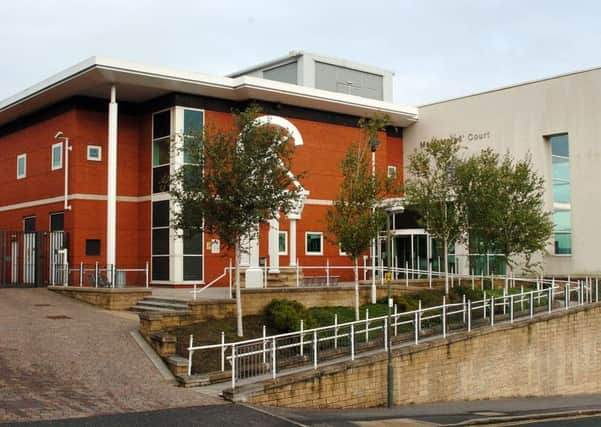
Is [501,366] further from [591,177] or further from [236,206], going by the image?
[591,177]

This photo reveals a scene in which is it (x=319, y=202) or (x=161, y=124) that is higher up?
(x=161, y=124)

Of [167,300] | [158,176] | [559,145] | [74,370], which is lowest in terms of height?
[74,370]

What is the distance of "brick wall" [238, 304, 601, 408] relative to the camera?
16.7 m

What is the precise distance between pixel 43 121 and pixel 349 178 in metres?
15.8

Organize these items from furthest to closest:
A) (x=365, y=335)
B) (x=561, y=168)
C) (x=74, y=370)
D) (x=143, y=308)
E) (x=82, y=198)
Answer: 1. (x=561, y=168)
2. (x=82, y=198)
3. (x=143, y=308)
4. (x=365, y=335)
5. (x=74, y=370)

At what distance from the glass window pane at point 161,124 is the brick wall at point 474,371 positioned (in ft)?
51.5

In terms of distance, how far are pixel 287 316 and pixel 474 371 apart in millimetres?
5332

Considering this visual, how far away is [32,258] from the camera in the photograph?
31.2 meters

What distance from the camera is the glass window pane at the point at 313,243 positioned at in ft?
114

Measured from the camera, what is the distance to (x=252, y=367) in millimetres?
17078


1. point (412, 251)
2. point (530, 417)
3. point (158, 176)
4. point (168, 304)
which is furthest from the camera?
point (412, 251)

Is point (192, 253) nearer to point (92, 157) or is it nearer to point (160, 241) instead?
point (160, 241)

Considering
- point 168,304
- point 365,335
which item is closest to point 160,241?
point 168,304

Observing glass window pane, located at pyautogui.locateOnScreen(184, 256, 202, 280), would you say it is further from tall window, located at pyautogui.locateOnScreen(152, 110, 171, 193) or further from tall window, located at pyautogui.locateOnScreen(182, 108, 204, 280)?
tall window, located at pyautogui.locateOnScreen(152, 110, 171, 193)
